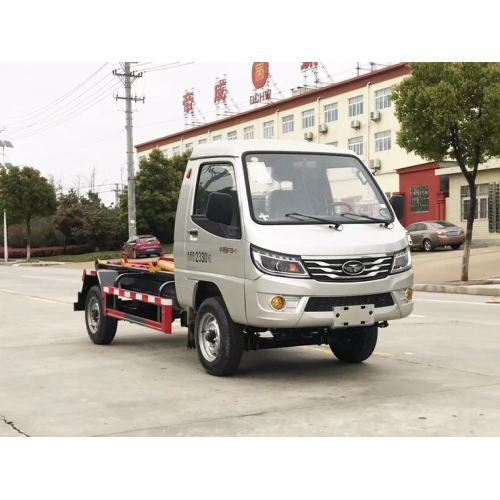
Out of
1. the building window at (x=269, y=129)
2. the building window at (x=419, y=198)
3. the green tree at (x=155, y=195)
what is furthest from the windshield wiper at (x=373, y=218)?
the building window at (x=269, y=129)

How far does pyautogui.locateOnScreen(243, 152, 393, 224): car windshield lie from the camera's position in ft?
23.6

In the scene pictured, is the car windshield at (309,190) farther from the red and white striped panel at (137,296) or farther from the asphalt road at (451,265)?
the asphalt road at (451,265)

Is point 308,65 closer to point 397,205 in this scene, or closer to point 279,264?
point 397,205

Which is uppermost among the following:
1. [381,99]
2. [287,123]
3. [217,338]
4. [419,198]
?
[381,99]

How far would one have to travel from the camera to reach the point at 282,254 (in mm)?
6723

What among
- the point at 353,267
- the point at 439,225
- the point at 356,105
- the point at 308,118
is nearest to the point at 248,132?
the point at 308,118

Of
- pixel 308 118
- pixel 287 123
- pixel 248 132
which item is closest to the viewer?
pixel 308 118

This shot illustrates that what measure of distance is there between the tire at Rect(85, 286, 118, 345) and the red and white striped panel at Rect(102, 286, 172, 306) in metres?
0.34

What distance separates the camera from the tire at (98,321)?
388 inches

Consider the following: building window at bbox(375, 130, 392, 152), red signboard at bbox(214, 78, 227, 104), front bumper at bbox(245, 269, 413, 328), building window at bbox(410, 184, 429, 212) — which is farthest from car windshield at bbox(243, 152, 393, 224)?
red signboard at bbox(214, 78, 227, 104)

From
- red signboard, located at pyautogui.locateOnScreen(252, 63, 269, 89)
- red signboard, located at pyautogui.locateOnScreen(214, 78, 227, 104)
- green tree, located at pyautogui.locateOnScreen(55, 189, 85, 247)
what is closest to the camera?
red signboard, located at pyautogui.locateOnScreen(252, 63, 269, 89)

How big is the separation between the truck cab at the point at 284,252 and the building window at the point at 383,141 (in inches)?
1559

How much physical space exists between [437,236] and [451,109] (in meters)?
14.0

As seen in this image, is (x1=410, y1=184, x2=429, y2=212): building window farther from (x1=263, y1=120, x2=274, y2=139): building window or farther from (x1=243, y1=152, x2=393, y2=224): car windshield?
(x1=243, y1=152, x2=393, y2=224): car windshield
